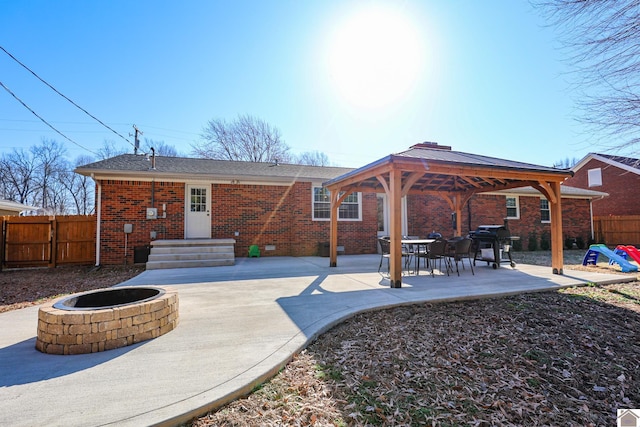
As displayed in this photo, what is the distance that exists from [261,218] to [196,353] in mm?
8033

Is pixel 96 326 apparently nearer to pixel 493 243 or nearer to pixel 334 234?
pixel 334 234

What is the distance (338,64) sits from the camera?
8.70 meters

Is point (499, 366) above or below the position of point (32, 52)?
below

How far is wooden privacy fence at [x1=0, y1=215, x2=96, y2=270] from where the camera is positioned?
9180mm

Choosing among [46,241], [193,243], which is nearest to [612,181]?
[193,243]

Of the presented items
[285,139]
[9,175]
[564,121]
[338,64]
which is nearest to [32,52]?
[338,64]

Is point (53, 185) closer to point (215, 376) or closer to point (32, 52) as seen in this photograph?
point (32, 52)

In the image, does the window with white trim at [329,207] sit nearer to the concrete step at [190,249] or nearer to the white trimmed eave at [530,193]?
the concrete step at [190,249]

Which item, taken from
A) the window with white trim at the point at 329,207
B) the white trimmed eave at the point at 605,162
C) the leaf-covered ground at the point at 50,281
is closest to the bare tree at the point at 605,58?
the window with white trim at the point at 329,207

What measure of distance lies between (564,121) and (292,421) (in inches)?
317

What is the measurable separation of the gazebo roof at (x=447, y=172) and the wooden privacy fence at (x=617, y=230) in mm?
11566

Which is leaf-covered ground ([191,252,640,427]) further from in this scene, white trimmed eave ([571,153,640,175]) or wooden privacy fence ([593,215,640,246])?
white trimmed eave ([571,153,640,175])

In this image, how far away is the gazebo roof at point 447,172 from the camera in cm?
577

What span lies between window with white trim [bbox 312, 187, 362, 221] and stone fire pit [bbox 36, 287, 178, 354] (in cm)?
810
